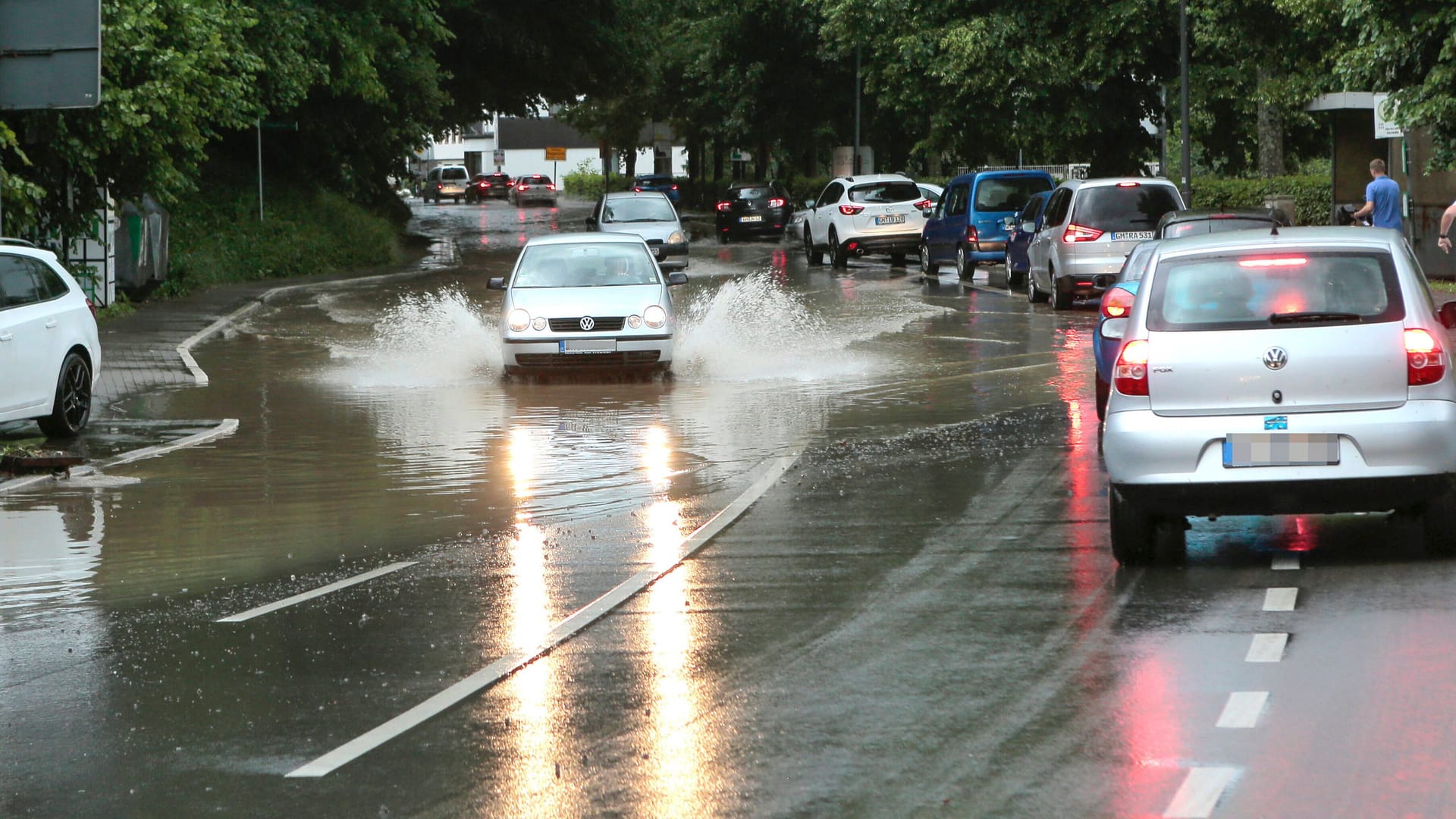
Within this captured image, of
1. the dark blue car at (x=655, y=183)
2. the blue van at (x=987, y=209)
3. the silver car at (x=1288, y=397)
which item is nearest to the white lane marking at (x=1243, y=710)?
the silver car at (x=1288, y=397)

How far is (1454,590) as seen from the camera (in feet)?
25.7

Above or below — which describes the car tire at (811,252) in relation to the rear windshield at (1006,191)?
below

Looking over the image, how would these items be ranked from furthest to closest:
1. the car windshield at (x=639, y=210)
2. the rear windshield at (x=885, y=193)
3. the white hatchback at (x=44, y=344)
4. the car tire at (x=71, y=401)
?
the rear windshield at (x=885, y=193) < the car windshield at (x=639, y=210) < the car tire at (x=71, y=401) < the white hatchback at (x=44, y=344)

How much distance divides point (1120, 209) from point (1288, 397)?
16759 millimetres

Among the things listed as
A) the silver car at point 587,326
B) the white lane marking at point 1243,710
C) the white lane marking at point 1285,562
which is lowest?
the white lane marking at point 1243,710

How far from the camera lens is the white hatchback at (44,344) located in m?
13.8

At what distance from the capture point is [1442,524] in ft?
27.5

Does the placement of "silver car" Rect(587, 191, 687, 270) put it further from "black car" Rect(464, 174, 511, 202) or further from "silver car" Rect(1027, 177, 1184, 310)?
"black car" Rect(464, 174, 511, 202)

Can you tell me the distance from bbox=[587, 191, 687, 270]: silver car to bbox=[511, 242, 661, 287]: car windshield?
1518 centimetres

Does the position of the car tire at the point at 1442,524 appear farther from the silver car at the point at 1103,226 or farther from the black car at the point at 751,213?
the black car at the point at 751,213

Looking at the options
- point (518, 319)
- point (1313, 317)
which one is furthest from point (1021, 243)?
point (1313, 317)

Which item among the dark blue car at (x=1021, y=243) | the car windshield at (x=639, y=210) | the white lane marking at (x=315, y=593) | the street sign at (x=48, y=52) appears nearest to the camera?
the white lane marking at (x=315, y=593)

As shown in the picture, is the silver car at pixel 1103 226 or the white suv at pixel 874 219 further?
the white suv at pixel 874 219

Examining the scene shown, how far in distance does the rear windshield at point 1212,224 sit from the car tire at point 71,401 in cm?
1000
